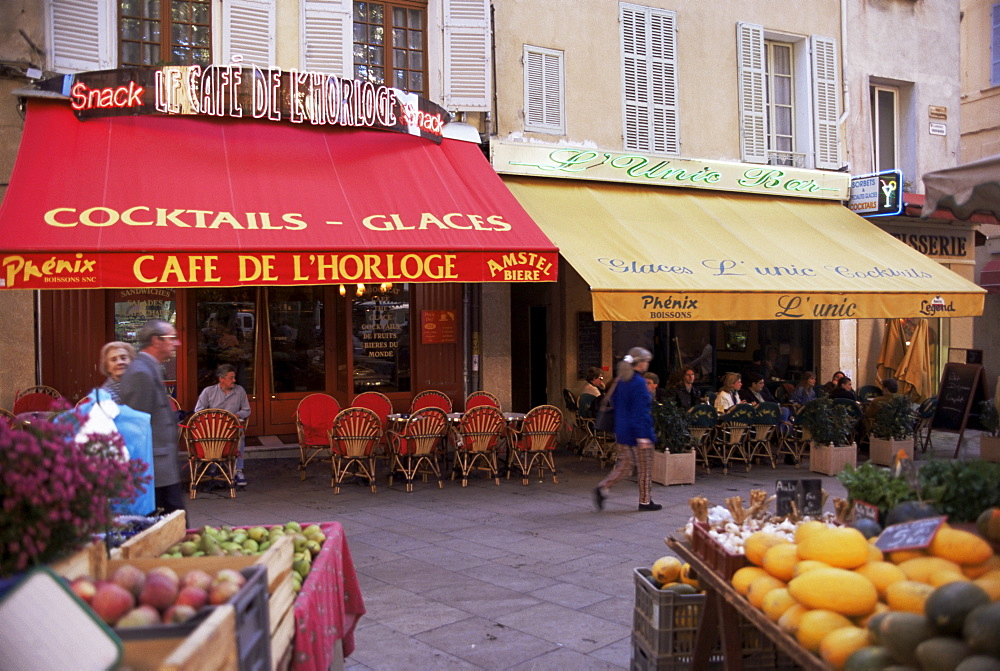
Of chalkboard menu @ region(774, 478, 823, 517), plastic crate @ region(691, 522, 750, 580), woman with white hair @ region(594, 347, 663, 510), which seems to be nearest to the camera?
plastic crate @ region(691, 522, 750, 580)

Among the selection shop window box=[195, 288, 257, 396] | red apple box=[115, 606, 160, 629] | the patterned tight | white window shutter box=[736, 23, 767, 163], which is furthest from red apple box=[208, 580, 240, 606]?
white window shutter box=[736, 23, 767, 163]

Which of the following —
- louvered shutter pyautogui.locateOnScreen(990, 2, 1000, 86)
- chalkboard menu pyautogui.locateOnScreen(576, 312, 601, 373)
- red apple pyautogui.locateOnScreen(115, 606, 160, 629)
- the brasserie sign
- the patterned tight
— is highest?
louvered shutter pyautogui.locateOnScreen(990, 2, 1000, 86)

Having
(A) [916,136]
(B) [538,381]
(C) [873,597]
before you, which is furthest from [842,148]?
(C) [873,597]

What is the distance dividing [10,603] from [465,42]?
399 inches

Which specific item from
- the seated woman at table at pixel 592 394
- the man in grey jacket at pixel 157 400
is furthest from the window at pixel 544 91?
the man in grey jacket at pixel 157 400

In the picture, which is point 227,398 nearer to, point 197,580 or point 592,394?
point 592,394

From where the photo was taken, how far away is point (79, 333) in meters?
9.88

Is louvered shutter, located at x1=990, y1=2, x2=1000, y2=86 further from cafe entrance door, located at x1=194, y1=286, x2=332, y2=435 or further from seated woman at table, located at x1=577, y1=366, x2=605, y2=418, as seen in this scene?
cafe entrance door, located at x1=194, y1=286, x2=332, y2=435

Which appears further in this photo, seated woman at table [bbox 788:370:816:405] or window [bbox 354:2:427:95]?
seated woman at table [bbox 788:370:816:405]

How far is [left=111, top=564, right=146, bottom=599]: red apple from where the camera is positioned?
2691 mm

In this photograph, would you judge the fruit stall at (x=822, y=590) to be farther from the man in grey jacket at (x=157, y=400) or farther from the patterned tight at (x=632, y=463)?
the patterned tight at (x=632, y=463)

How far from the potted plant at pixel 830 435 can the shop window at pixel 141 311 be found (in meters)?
7.83

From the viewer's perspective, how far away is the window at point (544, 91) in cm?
1172

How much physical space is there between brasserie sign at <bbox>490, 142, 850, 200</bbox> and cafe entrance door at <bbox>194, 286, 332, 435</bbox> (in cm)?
320
